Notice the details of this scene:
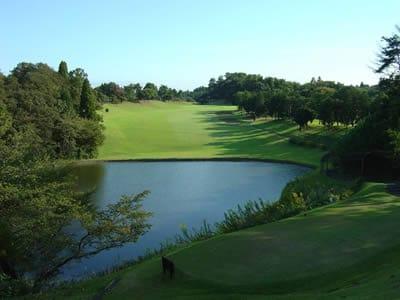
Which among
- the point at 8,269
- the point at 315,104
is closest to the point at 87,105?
the point at 315,104

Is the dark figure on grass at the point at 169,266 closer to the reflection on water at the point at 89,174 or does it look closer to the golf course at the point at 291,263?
the golf course at the point at 291,263

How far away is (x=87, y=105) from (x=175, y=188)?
33.4 metres

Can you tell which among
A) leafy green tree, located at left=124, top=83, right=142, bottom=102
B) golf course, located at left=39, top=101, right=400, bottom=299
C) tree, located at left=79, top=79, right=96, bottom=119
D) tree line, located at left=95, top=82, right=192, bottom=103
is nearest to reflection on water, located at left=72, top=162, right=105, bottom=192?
tree, located at left=79, top=79, right=96, bottom=119

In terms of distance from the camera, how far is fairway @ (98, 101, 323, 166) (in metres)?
62.2

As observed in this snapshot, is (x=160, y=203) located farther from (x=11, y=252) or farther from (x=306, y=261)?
(x=306, y=261)

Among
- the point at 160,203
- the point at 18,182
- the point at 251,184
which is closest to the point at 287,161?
the point at 251,184

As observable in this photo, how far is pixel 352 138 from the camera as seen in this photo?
116 ft

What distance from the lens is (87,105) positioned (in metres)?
70.5

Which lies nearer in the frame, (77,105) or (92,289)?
(92,289)

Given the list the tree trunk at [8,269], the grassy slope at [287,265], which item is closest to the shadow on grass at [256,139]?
the grassy slope at [287,265]

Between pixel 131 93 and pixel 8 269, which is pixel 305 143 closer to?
pixel 8 269

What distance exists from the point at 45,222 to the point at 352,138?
25.2 metres

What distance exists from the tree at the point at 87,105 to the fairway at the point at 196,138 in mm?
4941

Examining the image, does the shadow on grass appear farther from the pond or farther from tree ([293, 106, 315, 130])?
the pond
